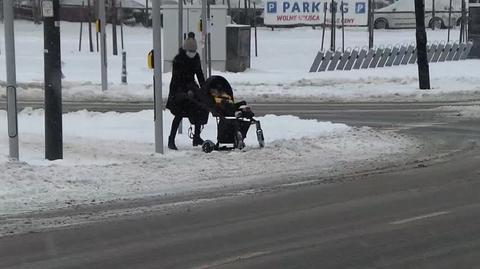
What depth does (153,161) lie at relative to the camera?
11062mm

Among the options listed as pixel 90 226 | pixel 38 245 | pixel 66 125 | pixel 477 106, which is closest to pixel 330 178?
pixel 90 226

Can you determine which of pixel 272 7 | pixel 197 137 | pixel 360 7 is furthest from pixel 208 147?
pixel 272 7

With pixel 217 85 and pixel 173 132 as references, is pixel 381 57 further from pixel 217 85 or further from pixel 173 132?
pixel 173 132

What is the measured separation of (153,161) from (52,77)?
6.10ft

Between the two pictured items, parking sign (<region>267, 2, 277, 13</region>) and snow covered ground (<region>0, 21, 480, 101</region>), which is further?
parking sign (<region>267, 2, 277, 13</region>)

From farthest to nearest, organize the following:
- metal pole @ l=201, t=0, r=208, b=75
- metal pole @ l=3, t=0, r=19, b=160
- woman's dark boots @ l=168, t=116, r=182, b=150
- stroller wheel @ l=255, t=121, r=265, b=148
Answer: metal pole @ l=201, t=0, r=208, b=75
woman's dark boots @ l=168, t=116, r=182, b=150
stroller wheel @ l=255, t=121, r=265, b=148
metal pole @ l=3, t=0, r=19, b=160

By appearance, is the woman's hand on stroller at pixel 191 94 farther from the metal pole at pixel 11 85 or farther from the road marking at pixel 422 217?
the road marking at pixel 422 217

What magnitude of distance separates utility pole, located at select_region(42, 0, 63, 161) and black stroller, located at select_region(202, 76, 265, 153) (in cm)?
241

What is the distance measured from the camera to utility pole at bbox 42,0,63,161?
10.6 m

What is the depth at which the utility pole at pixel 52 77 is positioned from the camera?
10.6m

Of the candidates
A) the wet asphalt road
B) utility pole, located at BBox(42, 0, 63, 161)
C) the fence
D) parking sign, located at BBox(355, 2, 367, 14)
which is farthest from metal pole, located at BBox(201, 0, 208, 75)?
parking sign, located at BBox(355, 2, 367, 14)

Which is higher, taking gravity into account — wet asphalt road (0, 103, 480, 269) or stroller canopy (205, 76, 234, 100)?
stroller canopy (205, 76, 234, 100)

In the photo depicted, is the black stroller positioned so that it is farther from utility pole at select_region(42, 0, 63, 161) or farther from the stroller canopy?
utility pole at select_region(42, 0, 63, 161)

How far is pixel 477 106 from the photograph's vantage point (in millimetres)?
19844
